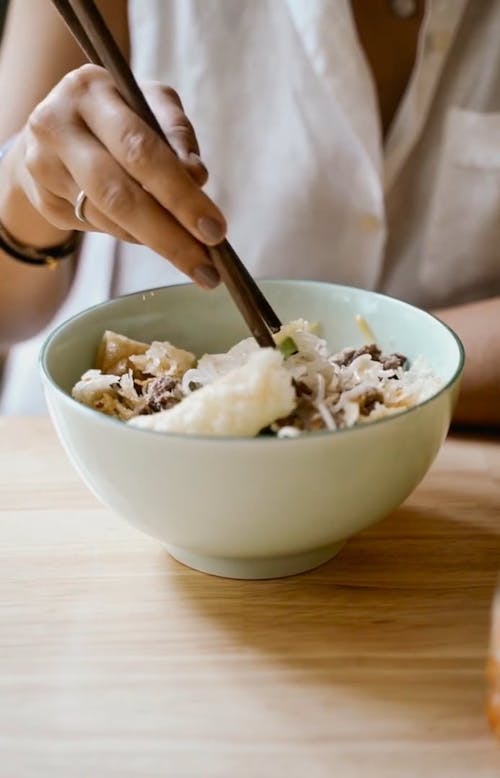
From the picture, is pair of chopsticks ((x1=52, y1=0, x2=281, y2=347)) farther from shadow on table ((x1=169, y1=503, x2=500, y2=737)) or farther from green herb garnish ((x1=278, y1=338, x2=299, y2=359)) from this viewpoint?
shadow on table ((x1=169, y1=503, x2=500, y2=737))

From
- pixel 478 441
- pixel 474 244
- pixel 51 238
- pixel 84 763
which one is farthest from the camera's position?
pixel 474 244

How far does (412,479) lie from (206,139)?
2.34 ft

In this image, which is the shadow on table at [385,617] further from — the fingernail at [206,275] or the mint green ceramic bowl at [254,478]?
the fingernail at [206,275]

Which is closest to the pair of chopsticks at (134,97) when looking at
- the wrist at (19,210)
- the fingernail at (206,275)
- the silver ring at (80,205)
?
the fingernail at (206,275)

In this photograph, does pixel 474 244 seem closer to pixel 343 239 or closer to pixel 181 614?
pixel 343 239

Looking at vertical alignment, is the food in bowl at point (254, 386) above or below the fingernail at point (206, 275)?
below

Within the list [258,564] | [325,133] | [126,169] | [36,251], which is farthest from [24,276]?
[258,564]

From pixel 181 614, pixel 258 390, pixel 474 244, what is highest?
pixel 258 390

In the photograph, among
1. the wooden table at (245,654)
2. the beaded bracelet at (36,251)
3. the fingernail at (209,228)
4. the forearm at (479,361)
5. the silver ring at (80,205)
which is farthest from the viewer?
the beaded bracelet at (36,251)

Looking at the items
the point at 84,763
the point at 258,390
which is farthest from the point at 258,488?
the point at 84,763

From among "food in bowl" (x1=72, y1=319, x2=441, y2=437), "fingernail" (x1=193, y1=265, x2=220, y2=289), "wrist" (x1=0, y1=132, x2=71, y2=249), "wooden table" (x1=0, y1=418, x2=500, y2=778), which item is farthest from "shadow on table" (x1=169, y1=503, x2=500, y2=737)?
"wrist" (x1=0, y1=132, x2=71, y2=249)

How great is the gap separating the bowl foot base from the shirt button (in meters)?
0.57

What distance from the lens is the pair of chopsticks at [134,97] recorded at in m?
0.62

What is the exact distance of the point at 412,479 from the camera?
25.7 inches
